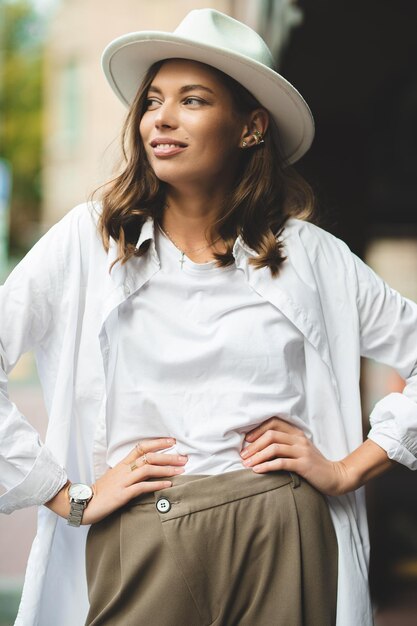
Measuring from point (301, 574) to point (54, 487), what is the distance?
627 mm

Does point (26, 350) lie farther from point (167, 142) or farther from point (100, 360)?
point (167, 142)

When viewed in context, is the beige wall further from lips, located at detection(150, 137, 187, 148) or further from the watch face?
the watch face

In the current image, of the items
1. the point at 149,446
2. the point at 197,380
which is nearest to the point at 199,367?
the point at 197,380

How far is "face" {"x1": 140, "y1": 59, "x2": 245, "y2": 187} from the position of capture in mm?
2170

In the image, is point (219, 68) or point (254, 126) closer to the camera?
point (219, 68)

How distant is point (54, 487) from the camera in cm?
213

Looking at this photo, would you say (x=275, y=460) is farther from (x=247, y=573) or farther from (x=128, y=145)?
(x=128, y=145)

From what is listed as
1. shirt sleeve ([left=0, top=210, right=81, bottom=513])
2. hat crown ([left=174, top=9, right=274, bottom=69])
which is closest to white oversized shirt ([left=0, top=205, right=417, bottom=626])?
shirt sleeve ([left=0, top=210, right=81, bottom=513])

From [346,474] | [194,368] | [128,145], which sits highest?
[128,145]

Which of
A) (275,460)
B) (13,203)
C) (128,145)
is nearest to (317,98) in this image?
(128,145)

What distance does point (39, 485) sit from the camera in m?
2.12

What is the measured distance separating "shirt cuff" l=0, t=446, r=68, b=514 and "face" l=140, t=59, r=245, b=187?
74cm

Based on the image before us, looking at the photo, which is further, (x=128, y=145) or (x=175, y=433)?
(x=128, y=145)

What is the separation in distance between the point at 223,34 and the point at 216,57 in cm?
9
